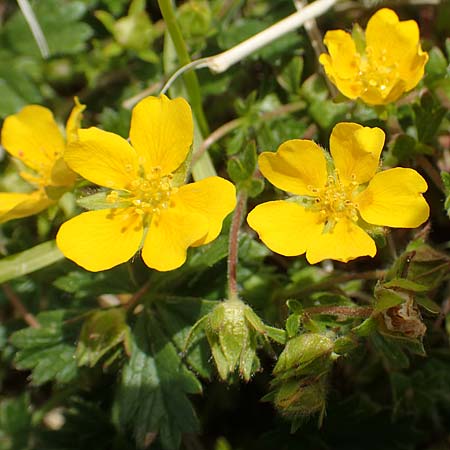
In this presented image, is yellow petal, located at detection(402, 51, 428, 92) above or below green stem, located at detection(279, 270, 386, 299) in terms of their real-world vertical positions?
above

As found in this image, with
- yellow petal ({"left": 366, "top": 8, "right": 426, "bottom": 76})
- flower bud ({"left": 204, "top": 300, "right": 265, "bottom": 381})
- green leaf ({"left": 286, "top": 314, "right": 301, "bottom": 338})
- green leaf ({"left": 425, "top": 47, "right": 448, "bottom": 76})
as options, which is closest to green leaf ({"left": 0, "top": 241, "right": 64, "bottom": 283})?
flower bud ({"left": 204, "top": 300, "right": 265, "bottom": 381})

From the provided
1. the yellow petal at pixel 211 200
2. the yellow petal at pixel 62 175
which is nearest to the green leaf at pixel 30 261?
the yellow petal at pixel 62 175

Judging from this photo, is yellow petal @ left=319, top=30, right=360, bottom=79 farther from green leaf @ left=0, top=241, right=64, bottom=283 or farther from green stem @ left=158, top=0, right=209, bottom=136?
green leaf @ left=0, top=241, right=64, bottom=283

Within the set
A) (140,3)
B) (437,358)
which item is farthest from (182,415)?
(140,3)

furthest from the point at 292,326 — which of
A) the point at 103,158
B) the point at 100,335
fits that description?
the point at 103,158

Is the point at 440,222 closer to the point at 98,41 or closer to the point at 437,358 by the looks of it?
the point at 437,358

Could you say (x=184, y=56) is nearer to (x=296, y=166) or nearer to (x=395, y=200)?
(x=296, y=166)

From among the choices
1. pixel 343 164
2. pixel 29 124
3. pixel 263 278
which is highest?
pixel 29 124
